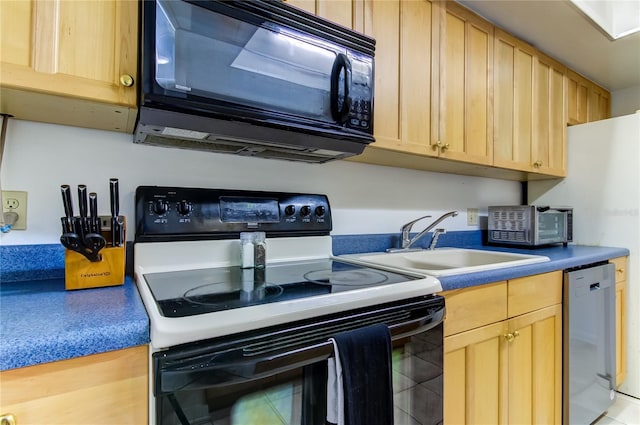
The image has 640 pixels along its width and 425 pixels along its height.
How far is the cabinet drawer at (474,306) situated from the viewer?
109cm

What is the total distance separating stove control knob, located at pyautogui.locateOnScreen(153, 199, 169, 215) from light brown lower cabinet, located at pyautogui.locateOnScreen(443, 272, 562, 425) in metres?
0.99

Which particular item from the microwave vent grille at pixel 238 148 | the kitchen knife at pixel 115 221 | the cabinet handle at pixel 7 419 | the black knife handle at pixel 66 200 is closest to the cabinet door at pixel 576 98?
the microwave vent grille at pixel 238 148

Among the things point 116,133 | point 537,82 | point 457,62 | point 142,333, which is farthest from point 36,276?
point 537,82

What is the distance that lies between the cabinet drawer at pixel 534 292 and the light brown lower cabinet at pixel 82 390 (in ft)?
4.24

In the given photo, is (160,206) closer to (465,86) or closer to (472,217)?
(465,86)

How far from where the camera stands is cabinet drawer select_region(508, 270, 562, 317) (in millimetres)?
1291

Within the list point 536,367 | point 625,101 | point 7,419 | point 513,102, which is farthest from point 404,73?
point 625,101

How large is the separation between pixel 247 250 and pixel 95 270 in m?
0.46

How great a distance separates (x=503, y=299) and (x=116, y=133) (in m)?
1.55

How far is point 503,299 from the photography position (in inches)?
49.4

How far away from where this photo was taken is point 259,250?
3.89 ft

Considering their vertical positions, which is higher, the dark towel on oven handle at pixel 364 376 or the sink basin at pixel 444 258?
the sink basin at pixel 444 258

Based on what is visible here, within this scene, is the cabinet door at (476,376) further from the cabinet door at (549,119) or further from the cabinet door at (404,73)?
the cabinet door at (549,119)

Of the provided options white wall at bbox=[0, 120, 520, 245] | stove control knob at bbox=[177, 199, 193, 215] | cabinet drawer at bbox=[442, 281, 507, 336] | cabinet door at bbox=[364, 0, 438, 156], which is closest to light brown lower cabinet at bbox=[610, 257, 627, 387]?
white wall at bbox=[0, 120, 520, 245]
